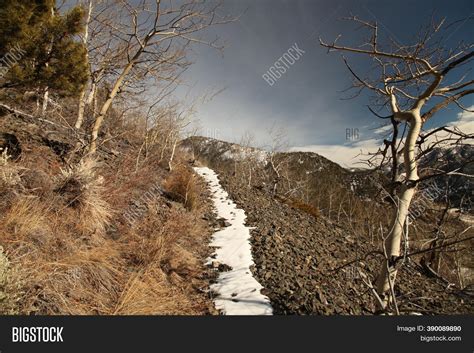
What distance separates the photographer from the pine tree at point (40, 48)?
3.43m

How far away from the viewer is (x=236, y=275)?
4.34 meters

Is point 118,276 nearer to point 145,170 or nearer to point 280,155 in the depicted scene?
point 145,170

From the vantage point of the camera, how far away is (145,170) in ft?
30.0

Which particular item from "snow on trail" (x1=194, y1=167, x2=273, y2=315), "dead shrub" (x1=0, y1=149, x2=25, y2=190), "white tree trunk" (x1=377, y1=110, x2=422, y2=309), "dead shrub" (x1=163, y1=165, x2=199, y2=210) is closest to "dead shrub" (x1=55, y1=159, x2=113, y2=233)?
"dead shrub" (x1=0, y1=149, x2=25, y2=190)

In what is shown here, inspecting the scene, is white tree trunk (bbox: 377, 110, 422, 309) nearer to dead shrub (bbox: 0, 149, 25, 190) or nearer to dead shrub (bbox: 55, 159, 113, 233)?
dead shrub (bbox: 55, 159, 113, 233)

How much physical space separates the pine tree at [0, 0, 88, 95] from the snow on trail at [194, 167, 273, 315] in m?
3.95

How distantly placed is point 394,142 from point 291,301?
248 cm

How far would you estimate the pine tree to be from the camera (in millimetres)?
3426

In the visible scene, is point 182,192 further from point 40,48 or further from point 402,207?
point 402,207

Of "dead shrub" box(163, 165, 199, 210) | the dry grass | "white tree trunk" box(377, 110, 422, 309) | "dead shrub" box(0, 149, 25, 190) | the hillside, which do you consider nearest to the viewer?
"white tree trunk" box(377, 110, 422, 309)

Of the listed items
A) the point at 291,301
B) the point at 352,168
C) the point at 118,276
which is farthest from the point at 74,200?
the point at 352,168

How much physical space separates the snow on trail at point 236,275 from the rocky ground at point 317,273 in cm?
18

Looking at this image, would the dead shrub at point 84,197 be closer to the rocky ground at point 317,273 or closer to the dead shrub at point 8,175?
the dead shrub at point 8,175

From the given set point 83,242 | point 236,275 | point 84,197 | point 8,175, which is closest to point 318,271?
point 236,275
